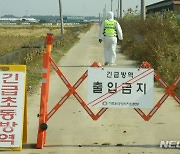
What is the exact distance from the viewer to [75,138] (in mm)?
7297

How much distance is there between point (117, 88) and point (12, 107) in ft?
4.80

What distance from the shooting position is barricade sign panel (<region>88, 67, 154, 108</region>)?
6836 mm

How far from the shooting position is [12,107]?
21.7 ft

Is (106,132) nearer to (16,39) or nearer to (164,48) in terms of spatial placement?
(164,48)

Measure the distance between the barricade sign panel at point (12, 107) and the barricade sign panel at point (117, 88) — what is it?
3.11ft

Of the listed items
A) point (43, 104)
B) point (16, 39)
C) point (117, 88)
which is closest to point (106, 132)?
point (117, 88)

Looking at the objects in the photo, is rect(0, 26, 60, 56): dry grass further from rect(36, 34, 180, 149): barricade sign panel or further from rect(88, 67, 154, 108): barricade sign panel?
rect(88, 67, 154, 108): barricade sign panel

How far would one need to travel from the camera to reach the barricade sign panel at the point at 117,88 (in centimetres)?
684

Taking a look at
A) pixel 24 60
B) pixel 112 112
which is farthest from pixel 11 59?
pixel 112 112

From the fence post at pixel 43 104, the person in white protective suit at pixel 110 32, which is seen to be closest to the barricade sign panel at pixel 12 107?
the fence post at pixel 43 104

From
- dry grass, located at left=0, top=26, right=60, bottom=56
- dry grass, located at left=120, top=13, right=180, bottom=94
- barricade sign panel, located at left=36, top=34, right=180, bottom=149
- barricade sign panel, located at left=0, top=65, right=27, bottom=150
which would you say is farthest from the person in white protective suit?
barricade sign panel, located at left=0, top=65, right=27, bottom=150

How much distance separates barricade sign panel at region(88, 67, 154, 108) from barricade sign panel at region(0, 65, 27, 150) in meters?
0.95

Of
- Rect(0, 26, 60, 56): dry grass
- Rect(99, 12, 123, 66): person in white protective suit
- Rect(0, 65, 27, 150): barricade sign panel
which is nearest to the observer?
Rect(0, 65, 27, 150): barricade sign panel

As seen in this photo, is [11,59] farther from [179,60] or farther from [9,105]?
[9,105]
